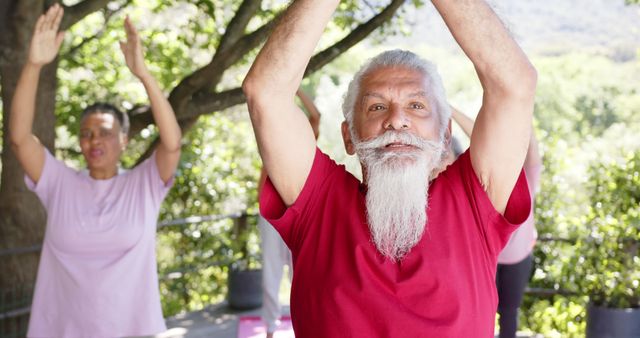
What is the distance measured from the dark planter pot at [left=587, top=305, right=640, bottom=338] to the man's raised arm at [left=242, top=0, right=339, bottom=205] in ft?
12.4

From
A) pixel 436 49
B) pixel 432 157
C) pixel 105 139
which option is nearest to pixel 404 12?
pixel 105 139

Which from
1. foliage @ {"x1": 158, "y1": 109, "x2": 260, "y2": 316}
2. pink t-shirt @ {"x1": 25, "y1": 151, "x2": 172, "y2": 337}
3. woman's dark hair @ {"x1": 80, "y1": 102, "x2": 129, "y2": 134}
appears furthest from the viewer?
foliage @ {"x1": 158, "y1": 109, "x2": 260, "y2": 316}

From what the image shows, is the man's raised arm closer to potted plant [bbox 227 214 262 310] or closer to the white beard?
the white beard

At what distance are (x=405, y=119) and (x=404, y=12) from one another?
14.9 ft

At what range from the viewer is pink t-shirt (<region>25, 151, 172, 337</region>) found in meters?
2.99

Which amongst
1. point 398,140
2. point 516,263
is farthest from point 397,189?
point 516,263

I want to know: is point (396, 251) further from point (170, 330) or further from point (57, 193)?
point (170, 330)

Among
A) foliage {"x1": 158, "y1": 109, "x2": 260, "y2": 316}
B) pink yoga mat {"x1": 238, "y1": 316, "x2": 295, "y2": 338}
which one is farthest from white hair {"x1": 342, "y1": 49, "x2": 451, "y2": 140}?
foliage {"x1": 158, "y1": 109, "x2": 260, "y2": 316}

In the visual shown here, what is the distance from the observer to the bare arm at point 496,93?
1.60 metres

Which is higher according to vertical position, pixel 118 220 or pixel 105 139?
pixel 105 139

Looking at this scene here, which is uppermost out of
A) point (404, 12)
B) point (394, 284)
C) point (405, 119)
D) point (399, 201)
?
point (404, 12)

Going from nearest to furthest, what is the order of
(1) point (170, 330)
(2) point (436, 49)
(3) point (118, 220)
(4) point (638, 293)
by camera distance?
(3) point (118, 220)
(4) point (638, 293)
(1) point (170, 330)
(2) point (436, 49)

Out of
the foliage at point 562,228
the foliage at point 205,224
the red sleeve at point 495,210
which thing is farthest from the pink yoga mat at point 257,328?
the red sleeve at point 495,210

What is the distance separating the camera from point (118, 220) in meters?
3.10
